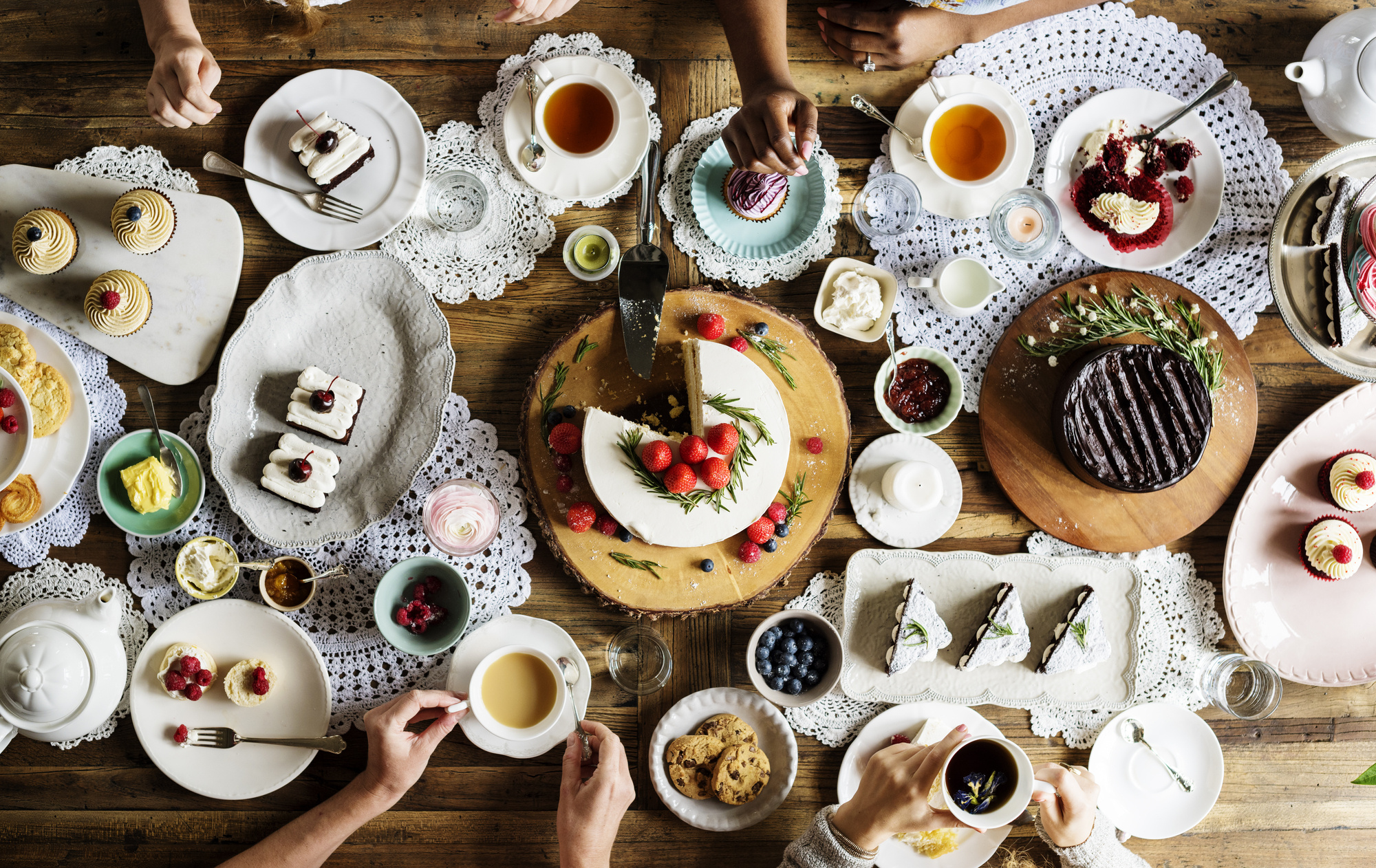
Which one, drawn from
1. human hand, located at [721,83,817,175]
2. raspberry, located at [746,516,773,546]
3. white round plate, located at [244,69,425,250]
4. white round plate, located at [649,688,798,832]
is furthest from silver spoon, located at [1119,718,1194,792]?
white round plate, located at [244,69,425,250]

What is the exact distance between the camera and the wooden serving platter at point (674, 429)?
96.7 inches

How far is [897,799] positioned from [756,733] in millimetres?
482

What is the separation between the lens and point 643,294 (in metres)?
2.46

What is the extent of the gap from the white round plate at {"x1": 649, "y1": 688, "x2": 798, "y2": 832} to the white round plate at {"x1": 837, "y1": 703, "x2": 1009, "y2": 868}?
0.19 meters

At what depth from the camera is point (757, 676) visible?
2.44 meters

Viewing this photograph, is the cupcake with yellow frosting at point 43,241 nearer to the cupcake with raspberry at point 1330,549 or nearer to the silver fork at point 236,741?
the silver fork at point 236,741

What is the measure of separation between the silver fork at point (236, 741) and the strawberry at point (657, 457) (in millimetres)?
1283

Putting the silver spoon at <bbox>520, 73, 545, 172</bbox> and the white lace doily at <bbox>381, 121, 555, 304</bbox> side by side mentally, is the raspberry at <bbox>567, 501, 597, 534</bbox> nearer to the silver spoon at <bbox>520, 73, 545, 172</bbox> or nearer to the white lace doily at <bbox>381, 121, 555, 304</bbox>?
the white lace doily at <bbox>381, 121, 555, 304</bbox>

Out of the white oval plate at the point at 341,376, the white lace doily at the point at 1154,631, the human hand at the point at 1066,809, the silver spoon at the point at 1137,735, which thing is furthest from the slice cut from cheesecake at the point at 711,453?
the silver spoon at the point at 1137,735

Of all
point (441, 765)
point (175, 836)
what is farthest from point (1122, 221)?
point (175, 836)

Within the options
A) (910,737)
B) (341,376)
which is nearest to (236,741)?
(341,376)

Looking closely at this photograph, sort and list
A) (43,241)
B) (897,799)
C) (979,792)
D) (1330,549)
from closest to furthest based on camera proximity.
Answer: (979,792) < (897,799) < (43,241) < (1330,549)

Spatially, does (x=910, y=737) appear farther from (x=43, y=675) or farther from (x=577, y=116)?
(x=43, y=675)

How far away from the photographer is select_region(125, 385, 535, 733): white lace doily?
2482 millimetres
